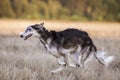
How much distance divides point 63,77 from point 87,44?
46.6 inches

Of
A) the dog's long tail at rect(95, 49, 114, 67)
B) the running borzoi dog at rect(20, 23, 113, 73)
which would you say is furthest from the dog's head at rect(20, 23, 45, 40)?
the dog's long tail at rect(95, 49, 114, 67)

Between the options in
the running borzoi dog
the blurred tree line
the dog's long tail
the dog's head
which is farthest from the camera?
the blurred tree line

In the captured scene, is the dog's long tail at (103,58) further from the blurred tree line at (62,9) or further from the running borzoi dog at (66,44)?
the blurred tree line at (62,9)

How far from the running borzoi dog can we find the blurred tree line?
2501cm

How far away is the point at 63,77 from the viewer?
898 centimetres

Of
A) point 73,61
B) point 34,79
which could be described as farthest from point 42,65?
point 34,79

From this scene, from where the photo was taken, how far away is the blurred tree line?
115ft

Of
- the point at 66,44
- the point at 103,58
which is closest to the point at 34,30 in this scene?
the point at 66,44

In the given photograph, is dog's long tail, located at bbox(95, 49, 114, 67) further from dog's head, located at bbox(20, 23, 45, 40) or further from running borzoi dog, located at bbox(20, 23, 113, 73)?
dog's head, located at bbox(20, 23, 45, 40)

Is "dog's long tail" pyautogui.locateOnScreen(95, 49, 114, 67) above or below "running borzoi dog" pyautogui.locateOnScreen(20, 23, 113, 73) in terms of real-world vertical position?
below

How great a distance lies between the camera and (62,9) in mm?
35625

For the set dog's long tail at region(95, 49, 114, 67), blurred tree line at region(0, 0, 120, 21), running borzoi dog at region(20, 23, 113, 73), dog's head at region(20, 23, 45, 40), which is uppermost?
dog's head at region(20, 23, 45, 40)

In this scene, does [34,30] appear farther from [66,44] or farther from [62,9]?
[62,9]

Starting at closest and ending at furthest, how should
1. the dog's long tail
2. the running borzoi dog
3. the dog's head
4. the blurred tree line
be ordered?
the dog's head < the running borzoi dog < the dog's long tail < the blurred tree line
